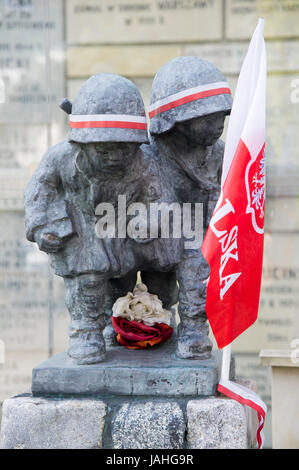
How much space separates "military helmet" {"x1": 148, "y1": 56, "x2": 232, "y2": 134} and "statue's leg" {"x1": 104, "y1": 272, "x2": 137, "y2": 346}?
0.55 meters

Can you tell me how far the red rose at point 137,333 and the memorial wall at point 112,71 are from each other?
55.2 inches

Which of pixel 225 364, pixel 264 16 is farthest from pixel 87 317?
pixel 264 16

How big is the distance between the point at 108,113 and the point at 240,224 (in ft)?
1.54

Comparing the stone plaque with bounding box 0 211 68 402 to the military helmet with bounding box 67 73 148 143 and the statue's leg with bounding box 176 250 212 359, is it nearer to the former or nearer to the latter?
the statue's leg with bounding box 176 250 212 359

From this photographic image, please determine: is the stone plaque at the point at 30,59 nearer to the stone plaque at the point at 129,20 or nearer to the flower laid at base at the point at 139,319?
the stone plaque at the point at 129,20

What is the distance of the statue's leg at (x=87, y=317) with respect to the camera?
1.97 meters

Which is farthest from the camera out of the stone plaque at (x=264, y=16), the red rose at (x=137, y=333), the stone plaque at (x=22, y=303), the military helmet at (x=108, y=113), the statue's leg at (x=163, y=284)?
the stone plaque at (x=22, y=303)

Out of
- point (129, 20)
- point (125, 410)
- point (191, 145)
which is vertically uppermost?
point (129, 20)

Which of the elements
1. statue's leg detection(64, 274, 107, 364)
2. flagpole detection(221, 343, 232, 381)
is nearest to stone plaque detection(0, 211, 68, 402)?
statue's leg detection(64, 274, 107, 364)

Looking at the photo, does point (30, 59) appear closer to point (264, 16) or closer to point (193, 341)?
point (264, 16)

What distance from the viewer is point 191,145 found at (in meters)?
2.02

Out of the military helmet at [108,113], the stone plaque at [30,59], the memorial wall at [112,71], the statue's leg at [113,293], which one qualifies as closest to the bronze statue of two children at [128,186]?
the military helmet at [108,113]
